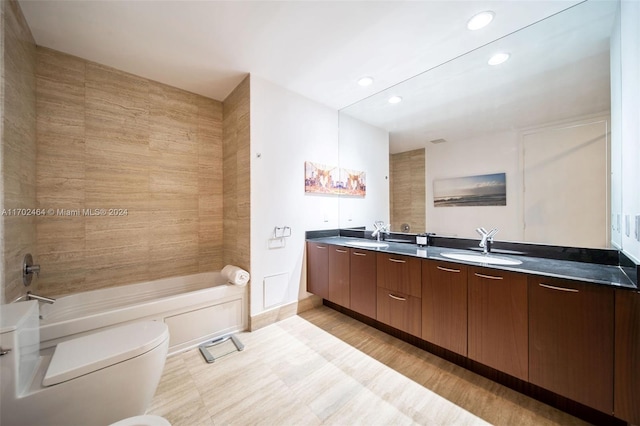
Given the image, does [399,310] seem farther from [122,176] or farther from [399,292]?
[122,176]

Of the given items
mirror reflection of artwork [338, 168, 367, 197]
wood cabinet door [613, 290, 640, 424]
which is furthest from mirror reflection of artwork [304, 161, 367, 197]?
wood cabinet door [613, 290, 640, 424]

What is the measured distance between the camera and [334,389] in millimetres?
1559

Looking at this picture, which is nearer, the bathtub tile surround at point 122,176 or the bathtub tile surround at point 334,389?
the bathtub tile surround at point 334,389

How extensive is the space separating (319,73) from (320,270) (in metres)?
2.15

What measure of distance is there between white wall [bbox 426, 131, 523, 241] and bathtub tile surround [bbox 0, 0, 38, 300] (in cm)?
332

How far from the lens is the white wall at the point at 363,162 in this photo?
305 centimetres

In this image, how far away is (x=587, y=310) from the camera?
113cm

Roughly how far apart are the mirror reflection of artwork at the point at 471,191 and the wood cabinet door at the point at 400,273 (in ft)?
3.12

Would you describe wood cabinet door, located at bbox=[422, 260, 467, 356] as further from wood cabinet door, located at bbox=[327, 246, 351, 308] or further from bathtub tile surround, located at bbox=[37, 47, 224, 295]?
bathtub tile surround, located at bbox=[37, 47, 224, 295]

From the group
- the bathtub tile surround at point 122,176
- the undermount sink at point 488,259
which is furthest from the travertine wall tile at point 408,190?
the bathtub tile surround at point 122,176

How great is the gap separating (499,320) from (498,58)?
7.01 feet

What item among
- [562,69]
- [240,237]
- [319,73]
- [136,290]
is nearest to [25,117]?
[136,290]

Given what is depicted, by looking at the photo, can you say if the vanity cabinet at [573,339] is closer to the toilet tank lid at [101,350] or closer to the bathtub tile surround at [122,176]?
the toilet tank lid at [101,350]

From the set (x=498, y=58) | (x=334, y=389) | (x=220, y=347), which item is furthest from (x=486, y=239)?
(x=220, y=347)
